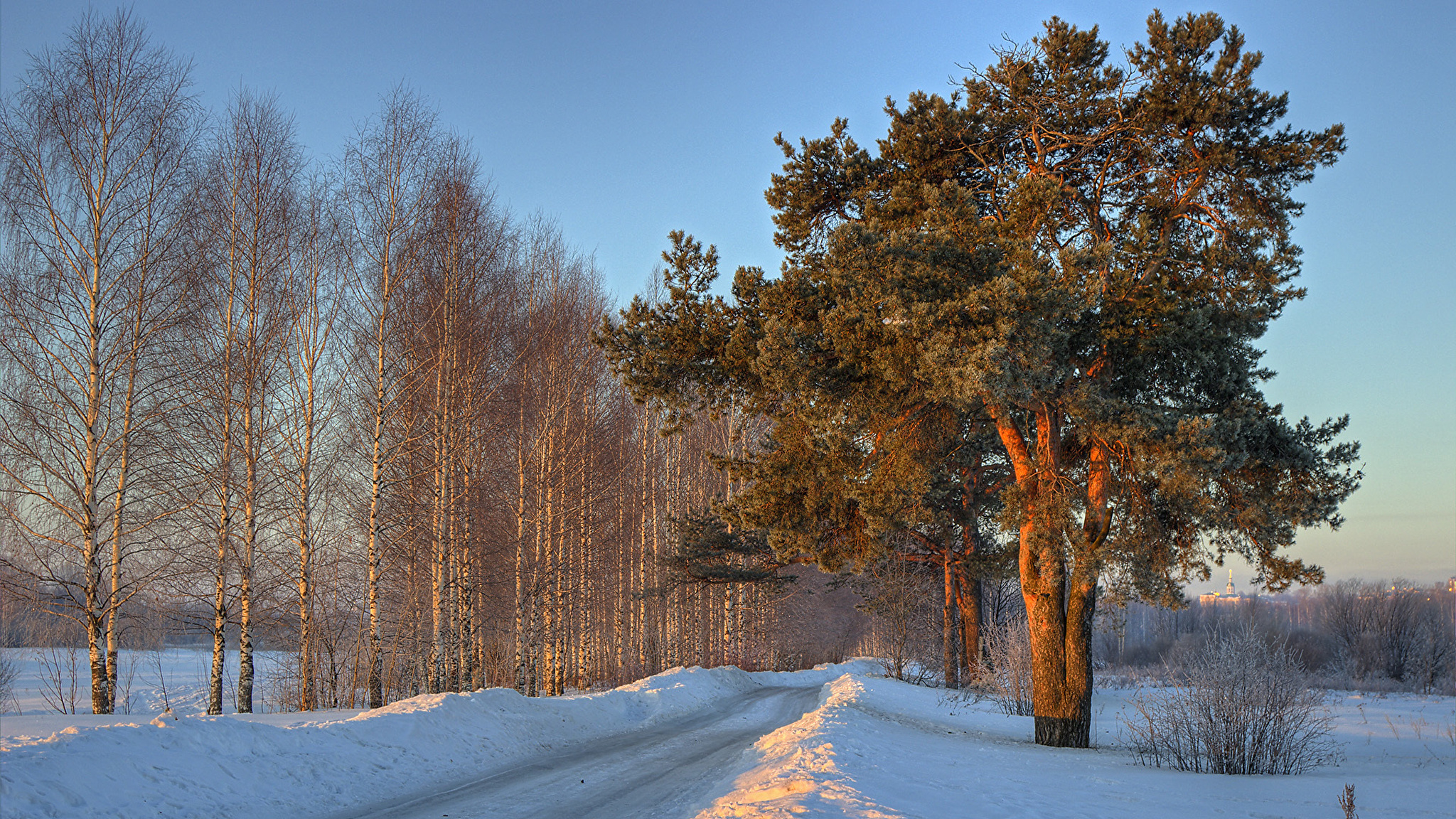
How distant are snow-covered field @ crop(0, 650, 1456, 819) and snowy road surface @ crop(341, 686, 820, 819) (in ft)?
0.46

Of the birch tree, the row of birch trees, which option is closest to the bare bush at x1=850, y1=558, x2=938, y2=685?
the row of birch trees

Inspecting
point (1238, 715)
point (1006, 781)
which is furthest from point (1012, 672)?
point (1006, 781)

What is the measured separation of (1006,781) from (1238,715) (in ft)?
13.2

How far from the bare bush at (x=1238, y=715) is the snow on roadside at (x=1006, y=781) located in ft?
1.57

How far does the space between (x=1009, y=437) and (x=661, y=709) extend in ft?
33.6

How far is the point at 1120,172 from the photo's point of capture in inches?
525

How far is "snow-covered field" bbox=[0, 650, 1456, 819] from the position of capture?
21.5 ft

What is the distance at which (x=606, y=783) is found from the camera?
8.95m

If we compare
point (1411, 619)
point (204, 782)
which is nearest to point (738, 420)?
point (204, 782)

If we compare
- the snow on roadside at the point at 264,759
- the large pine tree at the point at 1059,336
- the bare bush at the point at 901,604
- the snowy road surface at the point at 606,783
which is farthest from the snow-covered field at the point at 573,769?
the bare bush at the point at 901,604

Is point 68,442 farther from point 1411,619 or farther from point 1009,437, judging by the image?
point 1411,619

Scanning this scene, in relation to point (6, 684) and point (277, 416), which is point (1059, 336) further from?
point (6, 684)

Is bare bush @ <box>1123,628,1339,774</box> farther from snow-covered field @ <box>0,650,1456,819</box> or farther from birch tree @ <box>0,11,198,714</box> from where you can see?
birch tree @ <box>0,11,198,714</box>

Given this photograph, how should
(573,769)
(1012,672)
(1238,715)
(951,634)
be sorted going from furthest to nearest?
(951,634)
(1012,672)
(1238,715)
(573,769)
